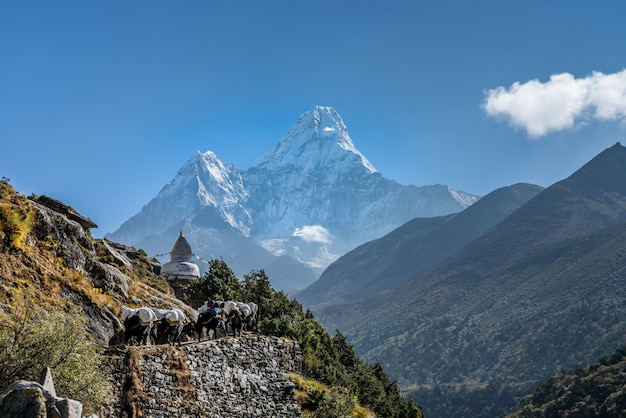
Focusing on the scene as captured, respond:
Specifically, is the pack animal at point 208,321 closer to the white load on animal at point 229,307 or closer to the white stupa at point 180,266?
the white load on animal at point 229,307

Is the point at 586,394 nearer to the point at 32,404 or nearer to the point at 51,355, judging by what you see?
the point at 51,355

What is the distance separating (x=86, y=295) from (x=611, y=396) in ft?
389

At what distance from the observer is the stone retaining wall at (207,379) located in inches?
1111

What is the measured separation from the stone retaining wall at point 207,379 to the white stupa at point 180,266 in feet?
105

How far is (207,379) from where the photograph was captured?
32.3 metres

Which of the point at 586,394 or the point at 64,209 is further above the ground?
the point at 64,209

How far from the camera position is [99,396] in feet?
79.5

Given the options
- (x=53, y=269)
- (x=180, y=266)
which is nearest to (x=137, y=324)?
(x=53, y=269)

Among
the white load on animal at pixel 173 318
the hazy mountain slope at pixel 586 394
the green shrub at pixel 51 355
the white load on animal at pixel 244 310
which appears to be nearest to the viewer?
the green shrub at pixel 51 355

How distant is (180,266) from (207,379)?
1568 inches

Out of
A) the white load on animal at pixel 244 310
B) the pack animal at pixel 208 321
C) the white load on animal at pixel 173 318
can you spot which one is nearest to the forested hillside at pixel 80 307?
the white load on animal at pixel 173 318

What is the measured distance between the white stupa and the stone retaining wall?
32.0 m

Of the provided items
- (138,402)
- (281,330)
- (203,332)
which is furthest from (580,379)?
(138,402)

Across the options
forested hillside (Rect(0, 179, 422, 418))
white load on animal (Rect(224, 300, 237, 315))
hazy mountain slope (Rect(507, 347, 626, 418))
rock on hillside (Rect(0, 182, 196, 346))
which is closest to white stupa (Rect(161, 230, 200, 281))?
forested hillside (Rect(0, 179, 422, 418))
